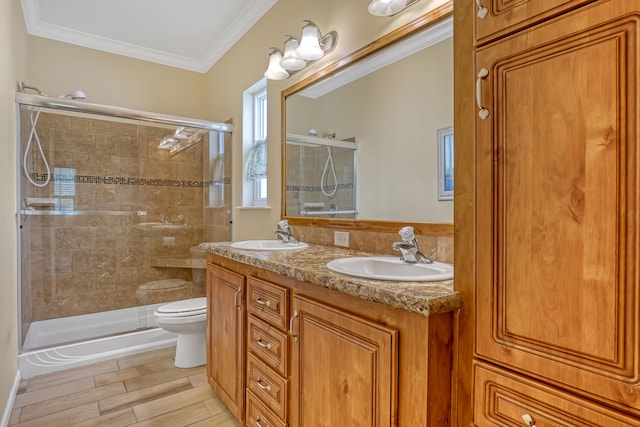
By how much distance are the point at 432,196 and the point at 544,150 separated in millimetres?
746

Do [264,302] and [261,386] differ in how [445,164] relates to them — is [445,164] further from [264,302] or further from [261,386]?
[261,386]

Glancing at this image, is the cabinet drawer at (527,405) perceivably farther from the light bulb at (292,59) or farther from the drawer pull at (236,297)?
the light bulb at (292,59)

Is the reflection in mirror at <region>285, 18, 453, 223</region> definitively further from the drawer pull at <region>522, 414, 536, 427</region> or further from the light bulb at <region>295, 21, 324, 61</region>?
the drawer pull at <region>522, 414, 536, 427</region>

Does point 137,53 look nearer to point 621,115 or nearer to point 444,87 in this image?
point 444,87

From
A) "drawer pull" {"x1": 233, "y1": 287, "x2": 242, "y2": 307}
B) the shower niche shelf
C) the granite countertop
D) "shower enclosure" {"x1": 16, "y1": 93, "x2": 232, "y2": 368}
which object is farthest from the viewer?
the shower niche shelf

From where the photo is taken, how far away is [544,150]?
0.70m

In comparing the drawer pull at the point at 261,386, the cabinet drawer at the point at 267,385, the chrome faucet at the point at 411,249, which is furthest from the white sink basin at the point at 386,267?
Result: the drawer pull at the point at 261,386

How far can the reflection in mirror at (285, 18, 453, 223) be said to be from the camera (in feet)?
4.67

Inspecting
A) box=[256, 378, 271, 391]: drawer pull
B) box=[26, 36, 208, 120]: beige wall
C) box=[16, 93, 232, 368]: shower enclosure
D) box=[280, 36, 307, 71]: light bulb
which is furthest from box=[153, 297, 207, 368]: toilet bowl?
box=[26, 36, 208, 120]: beige wall

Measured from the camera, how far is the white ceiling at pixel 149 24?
8.67 ft

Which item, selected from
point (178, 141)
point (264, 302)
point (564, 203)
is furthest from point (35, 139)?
point (564, 203)

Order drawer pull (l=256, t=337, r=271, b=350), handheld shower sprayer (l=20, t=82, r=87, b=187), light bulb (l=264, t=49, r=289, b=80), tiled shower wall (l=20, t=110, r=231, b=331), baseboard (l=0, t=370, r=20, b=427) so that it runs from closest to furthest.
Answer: drawer pull (l=256, t=337, r=271, b=350), baseboard (l=0, t=370, r=20, b=427), light bulb (l=264, t=49, r=289, b=80), handheld shower sprayer (l=20, t=82, r=87, b=187), tiled shower wall (l=20, t=110, r=231, b=331)

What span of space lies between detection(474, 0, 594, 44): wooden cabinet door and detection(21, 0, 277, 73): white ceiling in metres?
2.13

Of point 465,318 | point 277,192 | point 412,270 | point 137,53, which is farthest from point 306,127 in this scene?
point 137,53
